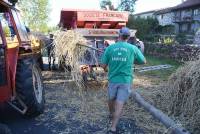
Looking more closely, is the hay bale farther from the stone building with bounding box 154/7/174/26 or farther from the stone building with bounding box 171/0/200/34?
the stone building with bounding box 154/7/174/26

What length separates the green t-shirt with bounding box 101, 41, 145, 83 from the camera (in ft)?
22.4

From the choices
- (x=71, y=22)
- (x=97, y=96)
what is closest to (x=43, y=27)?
(x=71, y=22)

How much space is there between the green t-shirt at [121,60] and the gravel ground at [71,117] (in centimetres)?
95

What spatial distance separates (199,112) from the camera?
6.77 m

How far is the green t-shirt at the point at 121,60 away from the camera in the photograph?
681 cm

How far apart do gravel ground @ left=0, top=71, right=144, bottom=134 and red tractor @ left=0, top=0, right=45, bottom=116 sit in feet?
0.96

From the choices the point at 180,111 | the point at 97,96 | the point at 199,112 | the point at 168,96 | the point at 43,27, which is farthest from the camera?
the point at 43,27

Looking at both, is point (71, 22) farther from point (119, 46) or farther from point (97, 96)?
point (119, 46)

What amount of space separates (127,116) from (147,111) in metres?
0.49

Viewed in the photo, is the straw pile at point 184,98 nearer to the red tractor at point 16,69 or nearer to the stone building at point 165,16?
the red tractor at point 16,69

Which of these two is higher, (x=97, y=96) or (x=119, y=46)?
(x=119, y=46)

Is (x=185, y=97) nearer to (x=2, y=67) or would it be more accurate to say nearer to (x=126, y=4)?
(x=2, y=67)

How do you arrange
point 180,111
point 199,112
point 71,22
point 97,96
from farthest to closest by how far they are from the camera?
point 71,22 → point 97,96 → point 180,111 → point 199,112

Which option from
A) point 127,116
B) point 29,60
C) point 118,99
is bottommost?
point 127,116
